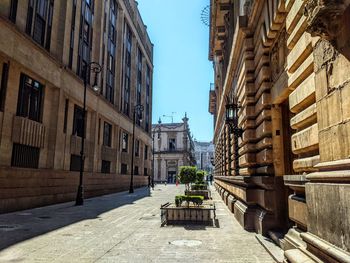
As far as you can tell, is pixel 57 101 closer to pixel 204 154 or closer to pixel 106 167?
pixel 106 167

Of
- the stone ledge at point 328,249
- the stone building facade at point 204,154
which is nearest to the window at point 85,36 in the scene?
the stone ledge at point 328,249

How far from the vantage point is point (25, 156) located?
1798 cm

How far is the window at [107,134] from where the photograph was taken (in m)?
33.1

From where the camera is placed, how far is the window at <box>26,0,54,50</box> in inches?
738

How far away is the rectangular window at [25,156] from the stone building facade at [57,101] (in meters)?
0.06

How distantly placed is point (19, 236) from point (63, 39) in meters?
16.8

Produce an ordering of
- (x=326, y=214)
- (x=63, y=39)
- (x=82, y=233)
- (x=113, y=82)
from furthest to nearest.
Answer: (x=113, y=82)
(x=63, y=39)
(x=82, y=233)
(x=326, y=214)

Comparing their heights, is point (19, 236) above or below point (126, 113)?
below

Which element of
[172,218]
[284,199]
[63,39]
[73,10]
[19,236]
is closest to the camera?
[284,199]

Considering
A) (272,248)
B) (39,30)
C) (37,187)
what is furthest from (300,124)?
(39,30)

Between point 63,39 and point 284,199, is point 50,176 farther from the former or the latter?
point 284,199

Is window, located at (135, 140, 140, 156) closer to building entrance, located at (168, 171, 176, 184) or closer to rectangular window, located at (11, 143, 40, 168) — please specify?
rectangular window, located at (11, 143, 40, 168)

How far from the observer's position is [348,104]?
151 inches

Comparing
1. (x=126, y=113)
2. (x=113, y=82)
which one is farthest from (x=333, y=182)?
(x=126, y=113)
